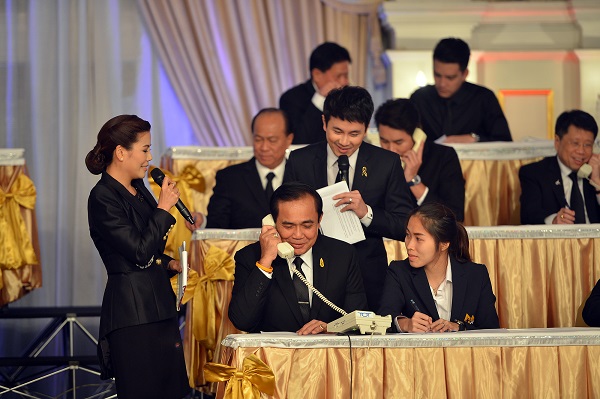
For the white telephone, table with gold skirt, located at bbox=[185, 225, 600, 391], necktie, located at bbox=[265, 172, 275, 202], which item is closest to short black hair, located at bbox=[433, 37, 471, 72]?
necktie, located at bbox=[265, 172, 275, 202]

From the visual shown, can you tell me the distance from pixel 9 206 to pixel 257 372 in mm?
2640

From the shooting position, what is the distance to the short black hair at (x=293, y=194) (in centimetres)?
407

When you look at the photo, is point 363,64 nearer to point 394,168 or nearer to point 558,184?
point 558,184

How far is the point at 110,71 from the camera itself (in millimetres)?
7809

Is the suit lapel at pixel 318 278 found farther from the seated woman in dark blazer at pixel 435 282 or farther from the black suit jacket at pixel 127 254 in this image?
the black suit jacket at pixel 127 254

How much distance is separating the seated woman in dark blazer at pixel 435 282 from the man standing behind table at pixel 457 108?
6.55 feet

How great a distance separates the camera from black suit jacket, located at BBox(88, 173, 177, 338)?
379 centimetres

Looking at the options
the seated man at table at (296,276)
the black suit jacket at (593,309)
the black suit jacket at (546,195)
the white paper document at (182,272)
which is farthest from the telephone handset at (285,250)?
the black suit jacket at (546,195)

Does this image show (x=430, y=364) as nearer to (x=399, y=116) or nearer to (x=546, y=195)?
(x=399, y=116)

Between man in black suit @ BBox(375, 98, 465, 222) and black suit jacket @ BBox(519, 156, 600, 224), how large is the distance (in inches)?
13.1

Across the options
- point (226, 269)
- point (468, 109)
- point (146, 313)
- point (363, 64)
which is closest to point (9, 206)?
point (226, 269)

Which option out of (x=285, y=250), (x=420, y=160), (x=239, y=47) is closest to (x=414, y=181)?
(x=420, y=160)

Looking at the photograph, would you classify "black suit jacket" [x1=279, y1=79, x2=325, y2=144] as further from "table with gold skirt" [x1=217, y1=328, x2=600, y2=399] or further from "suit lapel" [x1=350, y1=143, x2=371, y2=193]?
"table with gold skirt" [x1=217, y1=328, x2=600, y2=399]

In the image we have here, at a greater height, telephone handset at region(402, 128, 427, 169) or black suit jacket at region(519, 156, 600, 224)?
telephone handset at region(402, 128, 427, 169)
